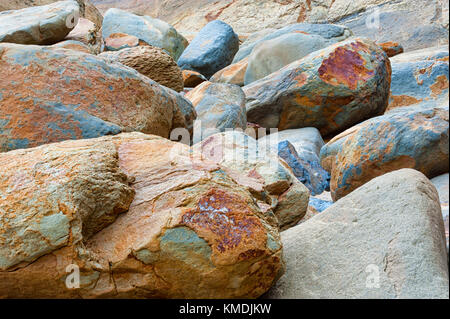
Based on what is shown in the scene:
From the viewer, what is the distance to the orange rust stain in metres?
5.25

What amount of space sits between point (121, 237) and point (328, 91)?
414 cm

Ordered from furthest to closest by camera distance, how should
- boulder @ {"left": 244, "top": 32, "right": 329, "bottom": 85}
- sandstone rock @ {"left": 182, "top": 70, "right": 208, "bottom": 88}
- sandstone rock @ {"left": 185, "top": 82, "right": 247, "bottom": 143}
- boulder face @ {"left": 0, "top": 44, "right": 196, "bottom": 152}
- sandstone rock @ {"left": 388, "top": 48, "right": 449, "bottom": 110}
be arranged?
sandstone rock @ {"left": 182, "top": 70, "right": 208, "bottom": 88} < boulder @ {"left": 244, "top": 32, "right": 329, "bottom": 85} < sandstone rock @ {"left": 388, "top": 48, "right": 449, "bottom": 110} < sandstone rock @ {"left": 185, "top": 82, "right": 247, "bottom": 143} < boulder face @ {"left": 0, "top": 44, "right": 196, "bottom": 152}

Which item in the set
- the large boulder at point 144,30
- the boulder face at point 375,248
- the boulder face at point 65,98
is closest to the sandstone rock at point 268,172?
the boulder face at point 65,98

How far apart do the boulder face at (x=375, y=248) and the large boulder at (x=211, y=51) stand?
7675 mm

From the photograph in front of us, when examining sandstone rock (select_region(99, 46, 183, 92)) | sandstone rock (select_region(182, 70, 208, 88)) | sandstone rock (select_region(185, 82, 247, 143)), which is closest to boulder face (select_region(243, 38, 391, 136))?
sandstone rock (select_region(185, 82, 247, 143))

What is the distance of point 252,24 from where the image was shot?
16.3m

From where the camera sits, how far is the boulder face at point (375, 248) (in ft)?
4.96

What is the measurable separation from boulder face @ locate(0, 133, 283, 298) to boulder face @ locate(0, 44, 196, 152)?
76cm

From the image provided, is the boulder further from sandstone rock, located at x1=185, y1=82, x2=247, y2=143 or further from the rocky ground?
the rocky ground

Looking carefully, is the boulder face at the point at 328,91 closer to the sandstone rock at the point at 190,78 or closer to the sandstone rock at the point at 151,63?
the sandstone rock at the point at 151,63

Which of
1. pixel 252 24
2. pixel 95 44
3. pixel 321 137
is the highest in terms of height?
pixel 95 44
